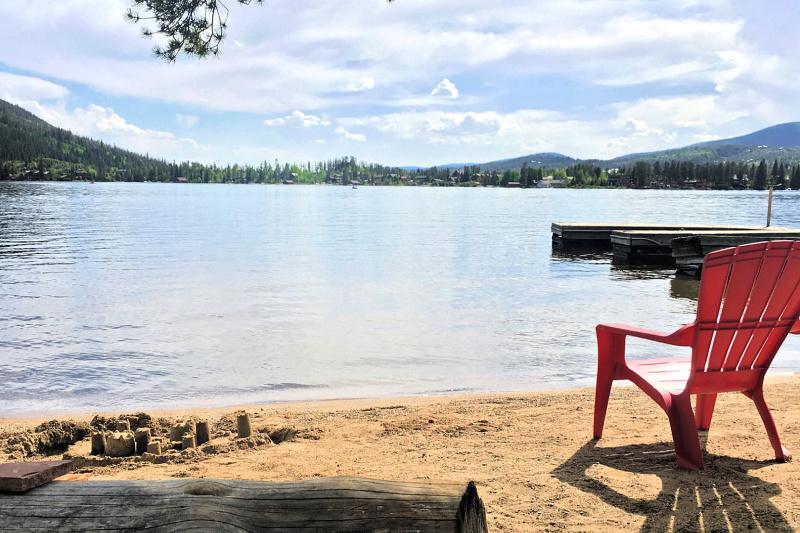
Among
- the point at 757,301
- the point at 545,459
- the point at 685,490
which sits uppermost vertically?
the point at 757,301

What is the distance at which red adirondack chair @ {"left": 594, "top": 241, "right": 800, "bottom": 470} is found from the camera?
369 cm

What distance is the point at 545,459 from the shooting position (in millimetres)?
4367

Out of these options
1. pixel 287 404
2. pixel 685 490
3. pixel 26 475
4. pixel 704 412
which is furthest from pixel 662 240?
pixel 26 475

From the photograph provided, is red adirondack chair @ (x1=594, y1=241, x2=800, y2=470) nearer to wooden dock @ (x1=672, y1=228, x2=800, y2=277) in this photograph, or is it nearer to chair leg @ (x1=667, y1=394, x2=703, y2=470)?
chair leg @ (x1=667, y1=394, x2=703, y2=470)

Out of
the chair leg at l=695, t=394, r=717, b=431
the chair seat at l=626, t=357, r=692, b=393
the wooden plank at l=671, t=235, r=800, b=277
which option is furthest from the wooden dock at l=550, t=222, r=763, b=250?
the chair seat at l=626, t=357, r=692, b=393

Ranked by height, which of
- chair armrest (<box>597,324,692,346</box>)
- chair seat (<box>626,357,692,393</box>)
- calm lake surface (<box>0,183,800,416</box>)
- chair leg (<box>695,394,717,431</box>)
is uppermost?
chair armrest (<box>597,324,692,346</box>)

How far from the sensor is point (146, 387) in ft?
25.8

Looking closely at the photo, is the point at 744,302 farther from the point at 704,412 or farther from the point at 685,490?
the point at 704,412

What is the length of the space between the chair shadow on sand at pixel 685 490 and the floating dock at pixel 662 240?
17.3 m

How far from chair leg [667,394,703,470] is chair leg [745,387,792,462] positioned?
0.47m

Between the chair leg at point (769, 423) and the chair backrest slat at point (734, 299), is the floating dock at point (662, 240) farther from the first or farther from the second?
the chair backrest slat at point (734, 299)

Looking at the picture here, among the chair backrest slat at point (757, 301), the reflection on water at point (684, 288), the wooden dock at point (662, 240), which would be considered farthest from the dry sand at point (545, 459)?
the wooden dock at point (662, 240)

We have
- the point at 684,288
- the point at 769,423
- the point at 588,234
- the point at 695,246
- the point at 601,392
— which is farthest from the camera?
the point at 588,234

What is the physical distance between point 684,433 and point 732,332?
0.69m
